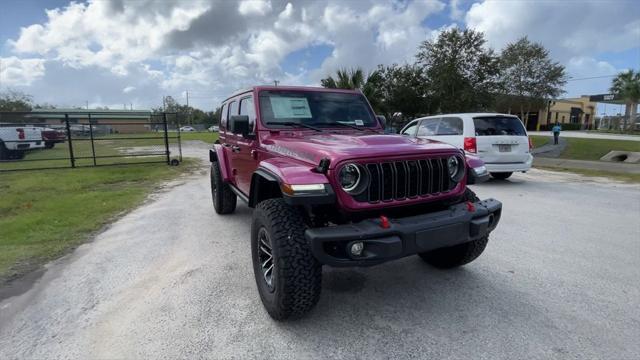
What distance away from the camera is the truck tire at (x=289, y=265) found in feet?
7.86

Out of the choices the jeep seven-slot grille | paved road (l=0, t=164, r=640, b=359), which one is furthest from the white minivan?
the jeep seven-slot grille

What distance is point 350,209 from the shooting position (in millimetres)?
2508

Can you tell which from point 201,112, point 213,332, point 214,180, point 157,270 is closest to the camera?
point 213,332

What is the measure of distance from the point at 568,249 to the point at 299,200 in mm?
3368

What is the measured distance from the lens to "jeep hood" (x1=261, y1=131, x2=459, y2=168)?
8.39ft

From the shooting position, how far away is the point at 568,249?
404 centimetres

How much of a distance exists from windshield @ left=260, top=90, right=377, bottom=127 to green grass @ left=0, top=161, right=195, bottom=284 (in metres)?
2.86

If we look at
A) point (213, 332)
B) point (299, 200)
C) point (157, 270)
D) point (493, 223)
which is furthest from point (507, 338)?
point (157, 270)

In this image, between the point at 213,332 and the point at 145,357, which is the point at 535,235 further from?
the point at 145,357

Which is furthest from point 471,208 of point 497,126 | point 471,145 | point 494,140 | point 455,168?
point 497,126

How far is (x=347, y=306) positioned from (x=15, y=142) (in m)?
14.5

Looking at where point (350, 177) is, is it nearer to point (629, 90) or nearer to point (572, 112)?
point (629, 90)

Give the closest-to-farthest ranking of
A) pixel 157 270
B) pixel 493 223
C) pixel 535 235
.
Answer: pixel 493 223 → pixel 157 270 → pixel 535 235

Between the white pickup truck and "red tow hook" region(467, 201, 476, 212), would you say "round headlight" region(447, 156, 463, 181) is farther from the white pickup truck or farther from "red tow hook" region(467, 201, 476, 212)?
the white pickup truck
